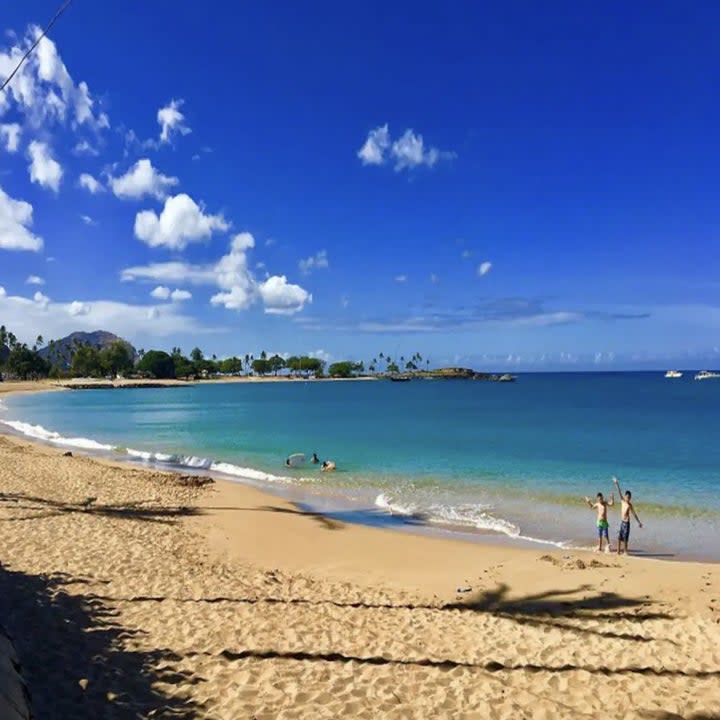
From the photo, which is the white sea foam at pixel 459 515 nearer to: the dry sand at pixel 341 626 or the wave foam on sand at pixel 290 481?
the wave foam on sand at pixel 290 481

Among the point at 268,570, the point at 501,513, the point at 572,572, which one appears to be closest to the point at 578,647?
the point at 572,572

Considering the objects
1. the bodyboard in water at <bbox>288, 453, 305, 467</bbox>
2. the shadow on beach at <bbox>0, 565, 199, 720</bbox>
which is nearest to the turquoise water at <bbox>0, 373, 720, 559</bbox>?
the bodyboard in water at <bbox>288, 453, 305, 467</bbox>

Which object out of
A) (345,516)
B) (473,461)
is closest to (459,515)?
(345,516)

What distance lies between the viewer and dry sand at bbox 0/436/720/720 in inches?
265

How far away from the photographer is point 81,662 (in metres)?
7.11

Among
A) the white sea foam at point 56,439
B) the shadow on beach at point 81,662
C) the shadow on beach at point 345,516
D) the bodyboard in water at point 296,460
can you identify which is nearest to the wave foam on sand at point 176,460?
the white sea foam at point 56,439

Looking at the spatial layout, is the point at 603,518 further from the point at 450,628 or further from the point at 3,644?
the point at 3,644

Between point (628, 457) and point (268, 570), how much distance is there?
1065 inches

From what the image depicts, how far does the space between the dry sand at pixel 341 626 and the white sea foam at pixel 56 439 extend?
23164 mm

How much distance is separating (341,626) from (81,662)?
3679 mm

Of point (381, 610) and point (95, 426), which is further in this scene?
point (95, 426)

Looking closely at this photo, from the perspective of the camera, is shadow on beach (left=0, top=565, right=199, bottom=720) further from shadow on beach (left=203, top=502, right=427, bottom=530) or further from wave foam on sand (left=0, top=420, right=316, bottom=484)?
wave foam on sand (left=0, top=420, right=316, bottom=484)

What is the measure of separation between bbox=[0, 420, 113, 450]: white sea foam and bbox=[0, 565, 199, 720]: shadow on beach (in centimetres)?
3058

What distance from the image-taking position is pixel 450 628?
9.25m
